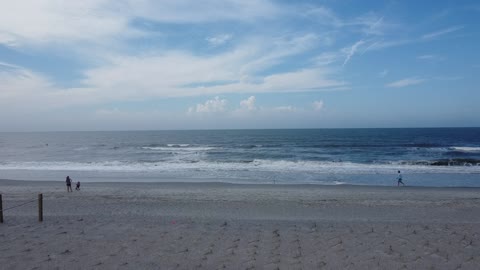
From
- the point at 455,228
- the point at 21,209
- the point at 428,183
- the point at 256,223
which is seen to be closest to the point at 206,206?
the point at 256,223

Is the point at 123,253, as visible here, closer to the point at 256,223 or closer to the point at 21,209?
the point at 256,223

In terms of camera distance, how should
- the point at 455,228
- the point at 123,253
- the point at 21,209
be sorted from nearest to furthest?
the point at 123,253
the point at 455,228
the point at 21,209

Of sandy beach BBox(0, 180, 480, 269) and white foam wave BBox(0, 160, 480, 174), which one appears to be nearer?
sandy beach BBox(0, 180, 480, 269)

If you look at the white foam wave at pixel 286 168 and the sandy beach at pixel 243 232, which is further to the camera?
the white foam wave at pixel 286 168

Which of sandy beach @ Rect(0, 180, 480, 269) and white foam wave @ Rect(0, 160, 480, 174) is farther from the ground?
sandy beach @ Rect(0, 180, 480, 269)

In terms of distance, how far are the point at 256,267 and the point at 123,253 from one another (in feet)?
9.95

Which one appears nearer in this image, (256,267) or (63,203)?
(256,267)

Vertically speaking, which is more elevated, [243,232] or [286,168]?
[243,232]

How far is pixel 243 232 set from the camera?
823 cm

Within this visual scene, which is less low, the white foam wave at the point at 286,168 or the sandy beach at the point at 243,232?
the sandy beach at the point at 243,232

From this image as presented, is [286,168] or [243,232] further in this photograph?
[286,168]

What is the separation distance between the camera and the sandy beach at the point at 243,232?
636cm

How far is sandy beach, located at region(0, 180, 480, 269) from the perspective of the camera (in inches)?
250

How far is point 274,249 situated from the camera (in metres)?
6.98
